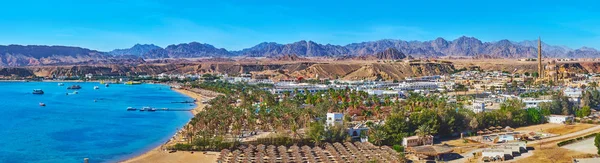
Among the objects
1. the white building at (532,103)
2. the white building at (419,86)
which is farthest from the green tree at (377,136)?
the white building at (419,86)

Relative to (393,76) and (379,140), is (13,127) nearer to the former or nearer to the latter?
(379,140)

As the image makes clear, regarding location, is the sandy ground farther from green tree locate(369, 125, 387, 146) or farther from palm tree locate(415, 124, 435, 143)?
green tree locate(369, 125, 387, 146)

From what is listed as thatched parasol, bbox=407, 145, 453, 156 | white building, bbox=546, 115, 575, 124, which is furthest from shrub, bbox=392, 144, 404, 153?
white building, bbox=546, 115, 575, 124

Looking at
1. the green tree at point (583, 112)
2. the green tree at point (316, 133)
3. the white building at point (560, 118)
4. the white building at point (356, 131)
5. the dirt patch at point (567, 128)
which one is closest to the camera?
the green tree at point (316, 133)

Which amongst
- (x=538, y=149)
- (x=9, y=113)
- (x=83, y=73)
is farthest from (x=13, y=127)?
(x=83, y=73)

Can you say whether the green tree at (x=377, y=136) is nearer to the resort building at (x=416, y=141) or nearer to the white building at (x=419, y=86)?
the resort building at (x=416, y=141)

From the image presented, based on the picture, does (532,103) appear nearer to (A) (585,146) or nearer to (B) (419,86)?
(A) (585,146)
